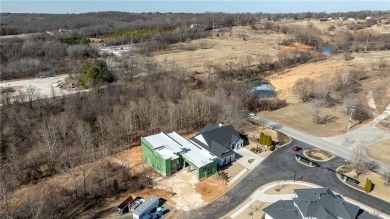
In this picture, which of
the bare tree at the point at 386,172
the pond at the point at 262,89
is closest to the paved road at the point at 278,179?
the bare tree at the point at 386,172

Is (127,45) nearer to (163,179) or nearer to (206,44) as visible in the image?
(206,44)

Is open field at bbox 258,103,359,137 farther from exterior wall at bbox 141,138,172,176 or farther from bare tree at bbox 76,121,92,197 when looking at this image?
bare tree at bbox 76,121,92,197

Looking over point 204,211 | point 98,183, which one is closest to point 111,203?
point 98,183

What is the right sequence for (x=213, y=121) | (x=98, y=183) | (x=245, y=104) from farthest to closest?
(x=245, y=104)
(x=213, y=121)
(x=98, y=183)

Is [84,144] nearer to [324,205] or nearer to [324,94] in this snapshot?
[324,205]

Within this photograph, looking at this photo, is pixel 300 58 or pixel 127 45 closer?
pixel 300 58

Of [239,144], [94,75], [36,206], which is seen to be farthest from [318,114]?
[36,206]

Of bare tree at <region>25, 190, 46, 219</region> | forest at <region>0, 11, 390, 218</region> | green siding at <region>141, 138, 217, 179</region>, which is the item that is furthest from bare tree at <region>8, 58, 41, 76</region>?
bare tree at <region>25, 190, 46, 219</region>

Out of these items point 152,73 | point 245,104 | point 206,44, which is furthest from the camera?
point 206,44
